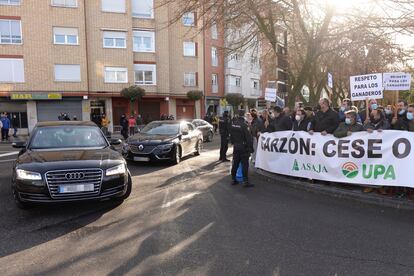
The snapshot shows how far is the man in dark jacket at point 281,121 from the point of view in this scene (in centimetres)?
959

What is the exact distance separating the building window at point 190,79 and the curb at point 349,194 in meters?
29.9

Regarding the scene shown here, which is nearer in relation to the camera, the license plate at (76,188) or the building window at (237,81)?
the license plate at (76,188)

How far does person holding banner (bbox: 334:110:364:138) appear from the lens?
7.57 metres

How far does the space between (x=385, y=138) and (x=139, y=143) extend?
7.14 m

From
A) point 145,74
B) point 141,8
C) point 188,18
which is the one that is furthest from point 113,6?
point 188,18

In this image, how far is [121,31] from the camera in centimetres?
3309

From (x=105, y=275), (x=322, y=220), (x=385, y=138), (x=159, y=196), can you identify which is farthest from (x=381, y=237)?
(x=159, y=196)

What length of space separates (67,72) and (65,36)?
9.98ft

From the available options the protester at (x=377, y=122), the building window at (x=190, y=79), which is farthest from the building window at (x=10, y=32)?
the protester at (x=377, y=122)

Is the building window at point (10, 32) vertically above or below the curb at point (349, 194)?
above

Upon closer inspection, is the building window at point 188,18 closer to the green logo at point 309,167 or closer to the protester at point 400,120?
the green logo at point 309,167

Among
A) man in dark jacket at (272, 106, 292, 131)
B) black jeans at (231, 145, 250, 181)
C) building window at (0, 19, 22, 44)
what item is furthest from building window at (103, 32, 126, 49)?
black jeans at (231, 145, 250, 181)

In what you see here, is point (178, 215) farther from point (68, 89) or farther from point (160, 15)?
point (160, 15)

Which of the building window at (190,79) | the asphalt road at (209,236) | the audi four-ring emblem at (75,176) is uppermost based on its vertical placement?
the building window at (190,79)
